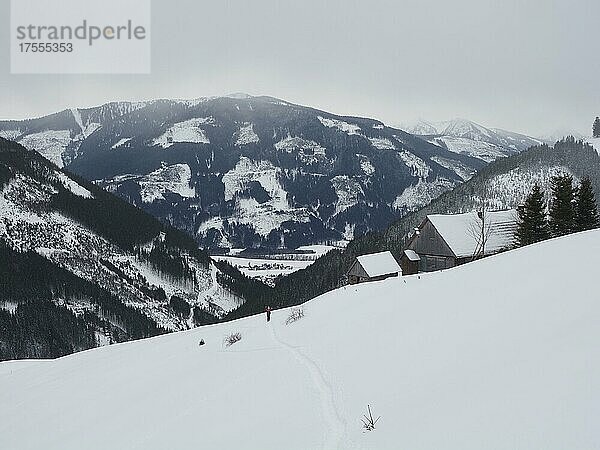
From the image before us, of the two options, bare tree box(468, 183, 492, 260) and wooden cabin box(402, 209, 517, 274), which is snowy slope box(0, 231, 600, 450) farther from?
wooden cabin box(402, 209, 517, 274)

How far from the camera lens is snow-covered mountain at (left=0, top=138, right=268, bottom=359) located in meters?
110

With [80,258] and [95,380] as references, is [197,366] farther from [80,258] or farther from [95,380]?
[80,258]

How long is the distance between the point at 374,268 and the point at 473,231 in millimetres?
11083

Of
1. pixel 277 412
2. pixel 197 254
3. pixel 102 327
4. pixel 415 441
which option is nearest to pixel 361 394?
pixel 277 412

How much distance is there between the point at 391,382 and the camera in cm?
926

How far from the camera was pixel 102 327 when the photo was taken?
11344 cm

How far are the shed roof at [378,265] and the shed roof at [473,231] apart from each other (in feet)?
26.9

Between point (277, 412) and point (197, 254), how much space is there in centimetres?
15962

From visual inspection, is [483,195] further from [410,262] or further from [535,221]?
[535,221]

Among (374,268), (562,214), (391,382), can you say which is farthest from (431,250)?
(391,382)

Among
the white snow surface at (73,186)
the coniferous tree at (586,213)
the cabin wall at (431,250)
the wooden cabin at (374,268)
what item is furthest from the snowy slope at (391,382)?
the white snow surface at (73,186)

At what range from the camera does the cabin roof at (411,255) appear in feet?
148

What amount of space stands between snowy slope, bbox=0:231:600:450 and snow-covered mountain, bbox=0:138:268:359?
324ft

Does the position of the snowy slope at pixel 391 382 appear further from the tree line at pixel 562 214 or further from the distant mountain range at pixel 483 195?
the distant mountain range at pixel 483 195
